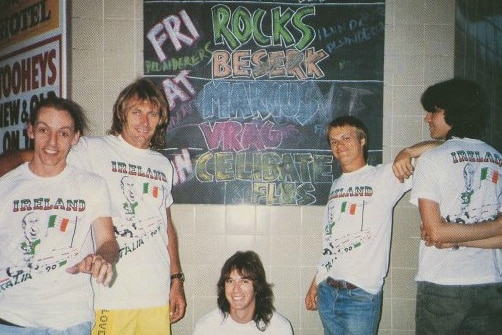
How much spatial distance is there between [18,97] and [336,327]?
11.0 ft

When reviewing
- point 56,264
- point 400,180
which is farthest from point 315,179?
point 56,264

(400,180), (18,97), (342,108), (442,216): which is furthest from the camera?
(18,97)

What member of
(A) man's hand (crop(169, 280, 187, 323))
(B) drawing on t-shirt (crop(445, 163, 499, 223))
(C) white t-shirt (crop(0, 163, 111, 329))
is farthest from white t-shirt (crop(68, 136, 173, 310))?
(B) drawing on t-shirt (crop(445, 163, 499, 223))

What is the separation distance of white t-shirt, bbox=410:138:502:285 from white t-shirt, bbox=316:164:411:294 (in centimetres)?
40

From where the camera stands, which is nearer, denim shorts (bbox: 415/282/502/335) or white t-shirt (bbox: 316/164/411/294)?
denim shorts (bbox: 415/282/502/335)

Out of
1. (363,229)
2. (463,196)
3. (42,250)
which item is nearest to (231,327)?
(363,229)

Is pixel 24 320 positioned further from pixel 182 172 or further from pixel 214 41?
pixel 214 41

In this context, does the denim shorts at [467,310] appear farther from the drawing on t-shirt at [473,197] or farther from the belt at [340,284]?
→ the belt at [340,284]

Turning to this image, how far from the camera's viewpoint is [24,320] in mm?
Result: 1798

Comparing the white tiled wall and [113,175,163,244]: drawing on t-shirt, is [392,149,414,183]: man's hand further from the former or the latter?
[113,175,163,244]: drawing on t-shirt

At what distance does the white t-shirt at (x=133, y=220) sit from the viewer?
2.30 meters

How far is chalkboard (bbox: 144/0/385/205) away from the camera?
324 centimetres

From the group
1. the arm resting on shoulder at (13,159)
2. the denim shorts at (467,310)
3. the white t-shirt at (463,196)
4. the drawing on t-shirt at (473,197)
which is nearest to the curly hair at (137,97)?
the arm resting on shoulder at (13,159)

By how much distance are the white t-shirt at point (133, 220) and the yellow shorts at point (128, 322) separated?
36mm
